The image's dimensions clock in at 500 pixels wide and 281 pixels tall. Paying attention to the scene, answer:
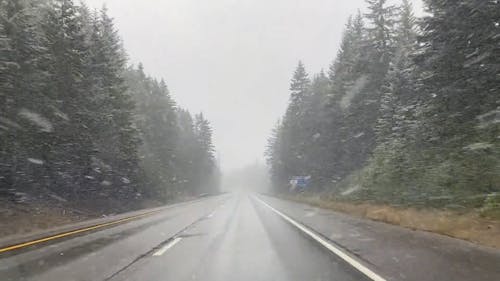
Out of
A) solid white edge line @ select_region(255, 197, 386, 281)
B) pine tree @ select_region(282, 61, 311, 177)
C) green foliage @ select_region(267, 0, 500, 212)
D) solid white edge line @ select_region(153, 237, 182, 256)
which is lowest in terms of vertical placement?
solid white edge line @ select_region(255, 197, 386, 281)


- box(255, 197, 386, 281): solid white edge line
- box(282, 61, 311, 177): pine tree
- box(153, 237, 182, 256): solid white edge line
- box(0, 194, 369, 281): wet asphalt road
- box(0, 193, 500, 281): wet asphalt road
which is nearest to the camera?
box(255, 197, 386, 281): solid white edge line

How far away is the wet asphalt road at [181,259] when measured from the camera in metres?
8.17

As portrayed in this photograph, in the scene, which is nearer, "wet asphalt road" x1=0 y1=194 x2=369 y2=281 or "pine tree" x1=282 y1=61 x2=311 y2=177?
"wet asphalt road" x1=0 y1=194 x2=369 y2=281

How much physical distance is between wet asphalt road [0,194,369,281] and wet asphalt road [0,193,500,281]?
0.02 m

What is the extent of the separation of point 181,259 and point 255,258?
1488mm

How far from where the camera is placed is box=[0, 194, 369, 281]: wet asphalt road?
8.17m

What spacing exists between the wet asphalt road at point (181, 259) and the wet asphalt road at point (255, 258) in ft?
0.05

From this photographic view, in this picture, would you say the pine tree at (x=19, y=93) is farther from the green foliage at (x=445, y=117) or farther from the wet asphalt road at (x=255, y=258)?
the green foliage at (x=445, y=117)

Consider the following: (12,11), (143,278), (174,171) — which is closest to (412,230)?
(143,278)

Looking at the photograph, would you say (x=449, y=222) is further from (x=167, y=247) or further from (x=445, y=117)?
(x=445, y=117)

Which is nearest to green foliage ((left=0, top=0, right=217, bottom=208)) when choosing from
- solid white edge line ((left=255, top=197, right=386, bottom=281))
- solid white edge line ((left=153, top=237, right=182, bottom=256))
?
solid white edge line ((left=153, top=237, right=182, bottom=256))

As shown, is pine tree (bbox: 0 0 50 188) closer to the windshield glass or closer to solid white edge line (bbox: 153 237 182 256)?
the windshield glass

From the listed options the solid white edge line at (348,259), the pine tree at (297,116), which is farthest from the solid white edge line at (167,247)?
the pine tree at (297,116)

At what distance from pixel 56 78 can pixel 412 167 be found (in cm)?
1982
